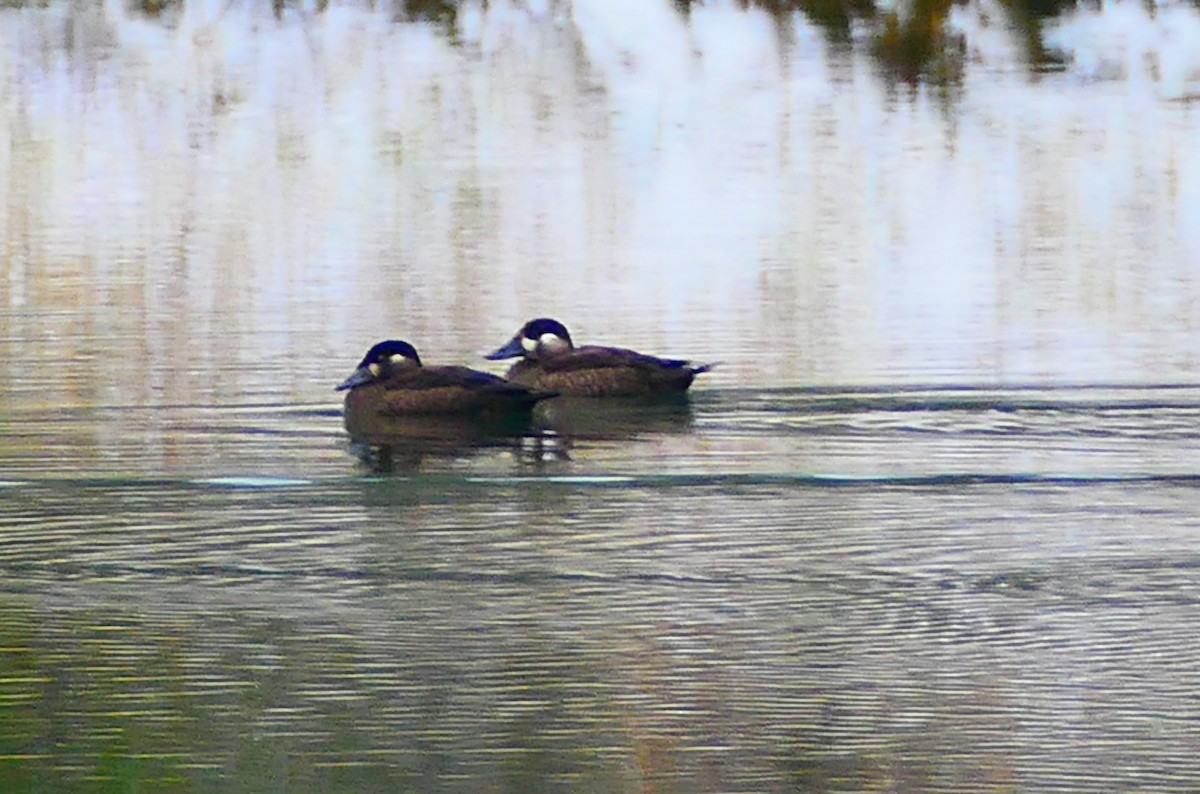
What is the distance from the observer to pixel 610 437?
8.98 metres

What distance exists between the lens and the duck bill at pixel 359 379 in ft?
31.0

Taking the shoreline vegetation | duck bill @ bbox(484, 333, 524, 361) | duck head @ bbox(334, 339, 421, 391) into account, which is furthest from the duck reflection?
the shoreline vegetation

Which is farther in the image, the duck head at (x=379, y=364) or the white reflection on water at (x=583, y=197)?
the white reflection on water at (x=583, y=197)

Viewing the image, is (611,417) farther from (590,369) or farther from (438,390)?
(438,390)

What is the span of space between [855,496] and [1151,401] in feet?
6.63

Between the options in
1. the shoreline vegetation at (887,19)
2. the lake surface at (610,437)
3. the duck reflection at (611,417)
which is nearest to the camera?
the lake surface at (610,437)

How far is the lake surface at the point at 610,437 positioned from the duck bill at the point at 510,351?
0.32 meters

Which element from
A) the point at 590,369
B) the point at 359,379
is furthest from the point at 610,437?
the point at 359,379

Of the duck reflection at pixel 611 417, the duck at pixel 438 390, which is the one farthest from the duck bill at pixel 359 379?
the duck reflection at pixel 611 417

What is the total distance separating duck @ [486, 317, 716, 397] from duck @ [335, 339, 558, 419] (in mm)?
336

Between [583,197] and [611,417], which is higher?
[583,197]

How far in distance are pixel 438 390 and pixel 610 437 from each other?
2.53 ft

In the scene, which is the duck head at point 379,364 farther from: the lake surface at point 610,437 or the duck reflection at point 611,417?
the duck reflection at point 611,417

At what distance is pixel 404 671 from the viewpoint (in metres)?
5.33
